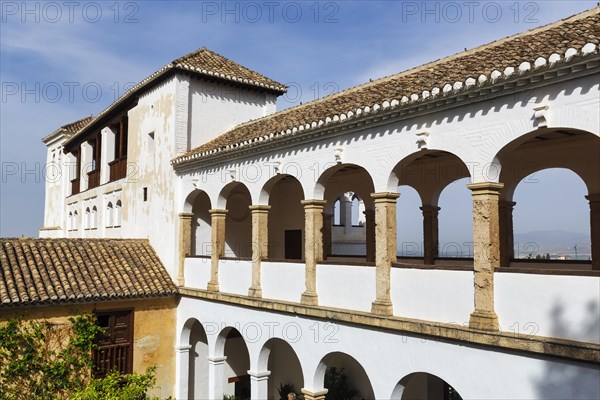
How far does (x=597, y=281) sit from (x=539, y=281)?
743 millimetres

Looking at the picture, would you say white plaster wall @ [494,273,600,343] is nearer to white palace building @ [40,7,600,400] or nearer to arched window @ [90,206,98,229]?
white palace building @ [40,7,600,400]

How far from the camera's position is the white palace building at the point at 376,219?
22.9 feet

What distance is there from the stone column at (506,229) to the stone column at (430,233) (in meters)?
1.92

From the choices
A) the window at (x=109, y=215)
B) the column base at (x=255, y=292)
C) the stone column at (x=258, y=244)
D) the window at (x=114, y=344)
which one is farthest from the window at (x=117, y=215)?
the column base at (x=255, y=292)

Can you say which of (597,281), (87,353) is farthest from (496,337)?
(87,353)

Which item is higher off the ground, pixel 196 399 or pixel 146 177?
pixel 146 177

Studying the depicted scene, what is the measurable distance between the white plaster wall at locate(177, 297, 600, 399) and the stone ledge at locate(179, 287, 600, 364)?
130 mm

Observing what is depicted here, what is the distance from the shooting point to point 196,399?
15.7 meters

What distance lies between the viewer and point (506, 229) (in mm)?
11992

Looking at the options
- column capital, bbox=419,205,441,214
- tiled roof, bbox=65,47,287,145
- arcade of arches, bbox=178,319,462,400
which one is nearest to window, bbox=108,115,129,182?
tiled roof, bbox=65,47,287,145

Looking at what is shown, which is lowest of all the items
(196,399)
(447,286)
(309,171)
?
(196,399)

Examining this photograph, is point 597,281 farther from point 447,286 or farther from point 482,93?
point 482,93

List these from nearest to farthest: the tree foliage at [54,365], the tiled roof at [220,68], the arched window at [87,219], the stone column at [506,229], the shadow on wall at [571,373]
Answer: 1. the shadow on wall at [571,373]
2. the stone column at [506,229]
3. the tree foliage at [54,365]
4. the tiled roof at [220,68]
5. the arched window at [87,219]

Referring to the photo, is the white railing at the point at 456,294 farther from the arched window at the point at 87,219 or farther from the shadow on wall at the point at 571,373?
the arched window at the point at 87,219
